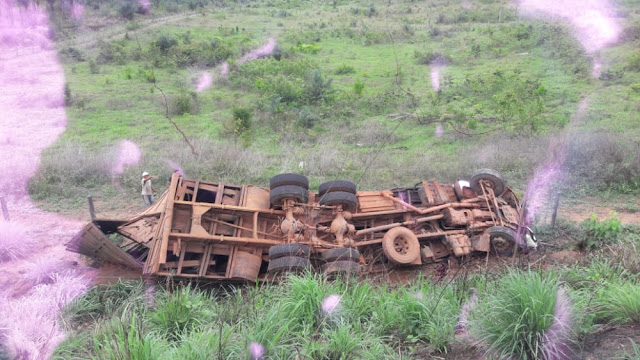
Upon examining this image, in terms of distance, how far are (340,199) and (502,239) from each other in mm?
2636

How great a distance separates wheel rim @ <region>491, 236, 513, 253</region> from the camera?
7.83 metres

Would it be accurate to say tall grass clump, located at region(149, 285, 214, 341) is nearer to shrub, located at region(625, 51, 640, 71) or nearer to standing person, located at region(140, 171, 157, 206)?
standing person, located at region(140, 171, 157, 206)

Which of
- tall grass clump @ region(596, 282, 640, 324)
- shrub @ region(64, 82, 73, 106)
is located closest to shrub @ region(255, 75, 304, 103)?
shrub @ region(64, 82, 73, 106)

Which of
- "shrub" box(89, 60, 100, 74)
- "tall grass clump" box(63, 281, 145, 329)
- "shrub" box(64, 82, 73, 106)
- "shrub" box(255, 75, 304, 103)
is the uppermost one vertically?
"shrub" box(89, 60, 100, 74)

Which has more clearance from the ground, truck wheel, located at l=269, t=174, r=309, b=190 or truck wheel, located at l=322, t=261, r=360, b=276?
truck wheel, located at l=269, t=174, r=309, b=190

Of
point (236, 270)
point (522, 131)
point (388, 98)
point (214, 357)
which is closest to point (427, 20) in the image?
point (388, 98)

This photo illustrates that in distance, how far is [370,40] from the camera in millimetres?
29547

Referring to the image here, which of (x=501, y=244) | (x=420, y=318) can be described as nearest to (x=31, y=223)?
(x=420, y=318)

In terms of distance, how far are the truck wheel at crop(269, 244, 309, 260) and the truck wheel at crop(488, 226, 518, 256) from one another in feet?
10.00

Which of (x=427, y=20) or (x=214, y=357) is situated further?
(x=427, y=20)

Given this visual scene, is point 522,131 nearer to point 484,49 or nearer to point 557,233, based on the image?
point 557,233

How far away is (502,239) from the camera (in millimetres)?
7844

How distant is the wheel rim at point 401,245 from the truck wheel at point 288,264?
1667mm

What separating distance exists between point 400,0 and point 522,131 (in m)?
26.6
